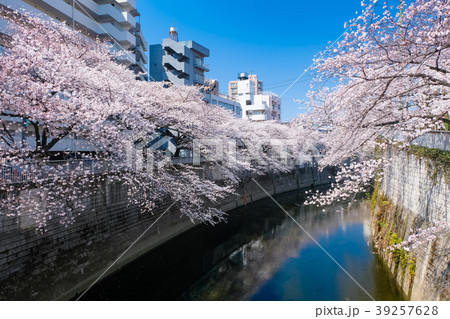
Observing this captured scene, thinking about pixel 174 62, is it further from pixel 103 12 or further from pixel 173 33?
pixel 103 12

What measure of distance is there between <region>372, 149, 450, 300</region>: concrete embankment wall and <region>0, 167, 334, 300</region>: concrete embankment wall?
1020 cm

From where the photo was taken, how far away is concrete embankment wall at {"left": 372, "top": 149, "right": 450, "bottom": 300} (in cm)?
743

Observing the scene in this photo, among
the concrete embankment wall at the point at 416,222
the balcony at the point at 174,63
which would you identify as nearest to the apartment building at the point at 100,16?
the balcony at the point at 174,63

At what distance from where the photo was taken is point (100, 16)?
24531 millimetres

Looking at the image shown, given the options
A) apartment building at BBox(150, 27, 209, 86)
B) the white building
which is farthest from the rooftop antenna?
the white building

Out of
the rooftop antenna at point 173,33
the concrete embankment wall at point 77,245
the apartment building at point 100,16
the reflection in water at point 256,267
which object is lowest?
the reflection in water at point 256,267

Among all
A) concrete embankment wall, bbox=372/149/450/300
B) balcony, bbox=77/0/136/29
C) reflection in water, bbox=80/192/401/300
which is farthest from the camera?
balcony, bbox=77/0/136/29

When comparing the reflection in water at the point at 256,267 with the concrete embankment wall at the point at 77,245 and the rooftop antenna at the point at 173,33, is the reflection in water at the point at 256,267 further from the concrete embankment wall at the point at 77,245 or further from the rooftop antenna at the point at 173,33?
the rooftop antenna at the point at 173,33

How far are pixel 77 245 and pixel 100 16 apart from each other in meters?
20.7

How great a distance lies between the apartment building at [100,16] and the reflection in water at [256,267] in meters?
15.7

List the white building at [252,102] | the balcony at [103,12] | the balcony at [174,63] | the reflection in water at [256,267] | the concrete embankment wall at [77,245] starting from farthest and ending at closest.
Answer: the white building at [252,102] < the balcony at [174,63] < the balcony at [103,12] < the reflection in water at [256,267] < the concrete embankment wall at [77,245]

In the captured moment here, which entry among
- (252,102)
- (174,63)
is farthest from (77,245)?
(252,102)

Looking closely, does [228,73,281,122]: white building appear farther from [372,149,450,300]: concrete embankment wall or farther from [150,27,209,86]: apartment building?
[372,149,450,300]: concrete embankment wall

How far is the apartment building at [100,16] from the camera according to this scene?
20.1m
